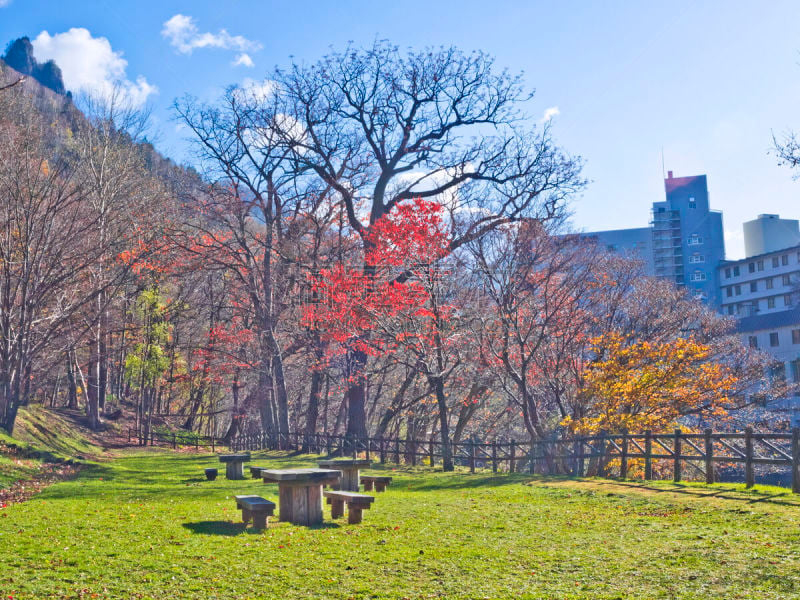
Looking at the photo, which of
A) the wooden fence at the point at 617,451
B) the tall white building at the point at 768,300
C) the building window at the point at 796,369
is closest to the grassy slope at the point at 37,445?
the wooden fence at the point at 617,451

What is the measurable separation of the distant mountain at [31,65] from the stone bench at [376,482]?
546ft

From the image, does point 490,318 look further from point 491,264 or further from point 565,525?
point 565,525

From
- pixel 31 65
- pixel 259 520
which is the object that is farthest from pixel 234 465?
pixel 31 65

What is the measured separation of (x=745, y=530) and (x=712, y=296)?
78.8 m

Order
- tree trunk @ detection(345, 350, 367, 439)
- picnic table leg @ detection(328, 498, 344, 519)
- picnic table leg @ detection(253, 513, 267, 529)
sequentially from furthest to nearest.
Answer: tree trunk @ detection(345, 350, 367, 439), picnic table leg @ detection(328, 498, 344, 519), picnic table leg @ detection(253, 513, 267, 529)

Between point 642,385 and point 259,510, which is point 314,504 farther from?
point 642,385

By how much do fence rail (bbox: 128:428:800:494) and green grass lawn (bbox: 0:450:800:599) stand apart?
1.20 metres

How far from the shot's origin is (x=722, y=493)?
43.8ft

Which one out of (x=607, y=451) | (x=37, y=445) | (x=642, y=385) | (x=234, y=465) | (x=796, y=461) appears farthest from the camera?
(x=37, y=445)

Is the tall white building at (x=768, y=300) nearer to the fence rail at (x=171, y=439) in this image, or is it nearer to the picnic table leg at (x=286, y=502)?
the fence rail at (x=171, y=439)

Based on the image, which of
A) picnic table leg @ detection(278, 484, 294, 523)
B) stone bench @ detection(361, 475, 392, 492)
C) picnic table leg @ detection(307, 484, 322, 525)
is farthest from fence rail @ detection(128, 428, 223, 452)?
picnic table leg @ detection(307, 484, 322, 525)

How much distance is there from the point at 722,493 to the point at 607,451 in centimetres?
763

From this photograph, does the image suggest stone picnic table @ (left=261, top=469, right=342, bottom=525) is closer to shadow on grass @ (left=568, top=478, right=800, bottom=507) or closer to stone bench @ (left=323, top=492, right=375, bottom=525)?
stone bench @ (left=323, top=492, right=375, bottom=525)

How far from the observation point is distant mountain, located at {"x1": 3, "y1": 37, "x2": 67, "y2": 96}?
15950 centimetres
